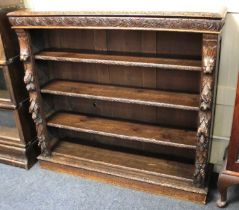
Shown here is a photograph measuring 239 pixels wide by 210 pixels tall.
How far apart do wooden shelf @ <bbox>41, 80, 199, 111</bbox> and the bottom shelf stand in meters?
0.41

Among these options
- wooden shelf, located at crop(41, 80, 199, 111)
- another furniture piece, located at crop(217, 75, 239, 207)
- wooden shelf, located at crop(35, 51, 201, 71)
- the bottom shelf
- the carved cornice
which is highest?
the carved cornice

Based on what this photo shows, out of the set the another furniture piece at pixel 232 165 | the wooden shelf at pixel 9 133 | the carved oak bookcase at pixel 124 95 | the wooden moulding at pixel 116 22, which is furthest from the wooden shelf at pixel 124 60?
the wooden shelf at pixel 9 133

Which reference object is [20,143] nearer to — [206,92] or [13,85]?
[13,85]

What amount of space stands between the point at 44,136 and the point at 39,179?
0.26 meters

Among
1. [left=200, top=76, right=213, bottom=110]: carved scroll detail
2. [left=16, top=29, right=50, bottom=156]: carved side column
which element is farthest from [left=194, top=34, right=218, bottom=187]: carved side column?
[left=16, top=29, right=50, bottom=156]: carved side column

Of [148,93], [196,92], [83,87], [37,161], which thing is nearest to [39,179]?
[37,161]

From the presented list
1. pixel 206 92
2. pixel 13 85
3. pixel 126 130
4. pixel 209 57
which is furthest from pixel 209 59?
pixel 13 85

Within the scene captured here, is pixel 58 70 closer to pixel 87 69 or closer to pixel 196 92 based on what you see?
pixel 87 69

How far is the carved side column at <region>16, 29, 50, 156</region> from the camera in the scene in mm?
1531

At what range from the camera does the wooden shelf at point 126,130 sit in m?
1.54

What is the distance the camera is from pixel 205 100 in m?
1.29

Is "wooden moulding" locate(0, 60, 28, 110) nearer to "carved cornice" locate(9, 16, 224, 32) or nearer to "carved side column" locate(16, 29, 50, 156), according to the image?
"carved side column" locate(16, 29, 50, 156)

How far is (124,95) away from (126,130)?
21cm

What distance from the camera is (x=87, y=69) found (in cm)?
175
